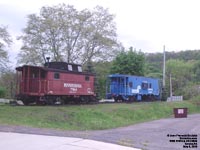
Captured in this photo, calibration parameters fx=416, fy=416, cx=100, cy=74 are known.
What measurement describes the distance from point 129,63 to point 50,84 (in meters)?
26.0

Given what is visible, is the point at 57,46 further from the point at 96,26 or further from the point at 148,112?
the point at 148,112

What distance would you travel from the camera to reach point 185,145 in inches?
596

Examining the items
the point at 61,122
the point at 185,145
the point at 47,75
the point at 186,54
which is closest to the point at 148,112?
the point at 47,75

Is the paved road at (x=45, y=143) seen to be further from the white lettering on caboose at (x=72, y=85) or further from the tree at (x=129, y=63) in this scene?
the tree at (x=129, y=63)

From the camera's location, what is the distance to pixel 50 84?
30.4 meters

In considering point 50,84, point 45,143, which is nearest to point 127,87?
point 50,84

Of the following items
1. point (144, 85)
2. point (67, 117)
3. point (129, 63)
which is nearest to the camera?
point (67, 117)

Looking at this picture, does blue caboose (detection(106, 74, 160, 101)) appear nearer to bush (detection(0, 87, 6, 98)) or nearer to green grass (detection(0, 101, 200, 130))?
green grass (detection(0, 101, 200, 130))

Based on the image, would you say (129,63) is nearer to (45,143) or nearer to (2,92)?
(2,92)

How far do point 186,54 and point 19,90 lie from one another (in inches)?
4592

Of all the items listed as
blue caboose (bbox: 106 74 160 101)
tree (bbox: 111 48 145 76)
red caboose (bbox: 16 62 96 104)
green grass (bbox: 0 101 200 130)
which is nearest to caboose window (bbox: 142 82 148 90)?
blue caboose (bbox: 106 74 160 101)

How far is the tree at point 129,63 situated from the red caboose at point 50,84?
21182 mm

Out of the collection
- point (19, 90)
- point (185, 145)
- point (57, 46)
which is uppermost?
point (57, 46)

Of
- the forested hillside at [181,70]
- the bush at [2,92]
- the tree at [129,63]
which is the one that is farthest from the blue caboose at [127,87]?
the forested hillside at [181,70]
